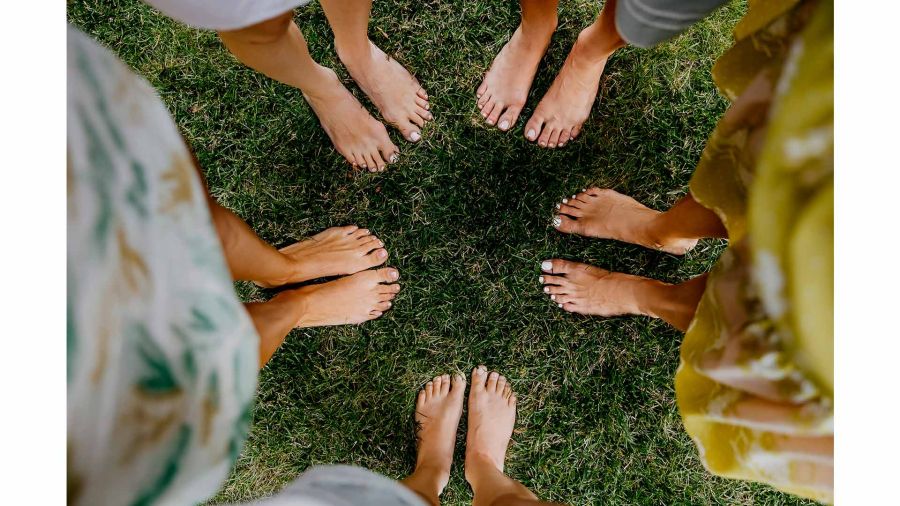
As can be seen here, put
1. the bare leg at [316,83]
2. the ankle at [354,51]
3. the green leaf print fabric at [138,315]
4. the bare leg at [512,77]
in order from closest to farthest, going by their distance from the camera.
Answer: the green leaf print fabric at [138,315]
the bare leg at [316,83]
the ankle at [354,51]
the bare leg at [512,77]

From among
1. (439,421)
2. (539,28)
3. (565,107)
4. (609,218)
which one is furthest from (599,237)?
(439,421)

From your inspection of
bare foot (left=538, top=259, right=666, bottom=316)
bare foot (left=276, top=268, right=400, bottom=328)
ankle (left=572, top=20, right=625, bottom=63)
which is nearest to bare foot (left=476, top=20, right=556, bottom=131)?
ankle (left=572, top=20, right=625, bottom=63)

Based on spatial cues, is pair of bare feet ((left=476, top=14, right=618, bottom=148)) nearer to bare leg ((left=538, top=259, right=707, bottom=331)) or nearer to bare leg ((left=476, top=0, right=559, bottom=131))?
bare leg ((left=476, top=0, right=559, bottom=131))

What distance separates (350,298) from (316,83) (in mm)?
688

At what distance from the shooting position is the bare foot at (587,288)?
1819 mm

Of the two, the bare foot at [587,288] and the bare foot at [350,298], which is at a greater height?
the bare foot at [587,288]

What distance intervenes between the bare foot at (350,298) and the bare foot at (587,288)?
1.74 feet

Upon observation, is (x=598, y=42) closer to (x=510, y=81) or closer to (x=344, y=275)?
(x=510, y=81)

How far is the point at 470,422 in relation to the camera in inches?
74.5

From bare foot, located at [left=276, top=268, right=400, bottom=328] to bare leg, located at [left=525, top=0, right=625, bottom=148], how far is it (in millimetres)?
703

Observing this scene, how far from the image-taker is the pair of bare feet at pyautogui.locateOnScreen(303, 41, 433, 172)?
1837 millimetres

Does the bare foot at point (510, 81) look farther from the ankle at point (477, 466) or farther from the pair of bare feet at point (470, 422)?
the ankle at point (477, 466)

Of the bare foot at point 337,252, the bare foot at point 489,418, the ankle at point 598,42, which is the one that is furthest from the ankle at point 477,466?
the ankle at point 598,42

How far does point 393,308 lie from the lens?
193 centimetres
